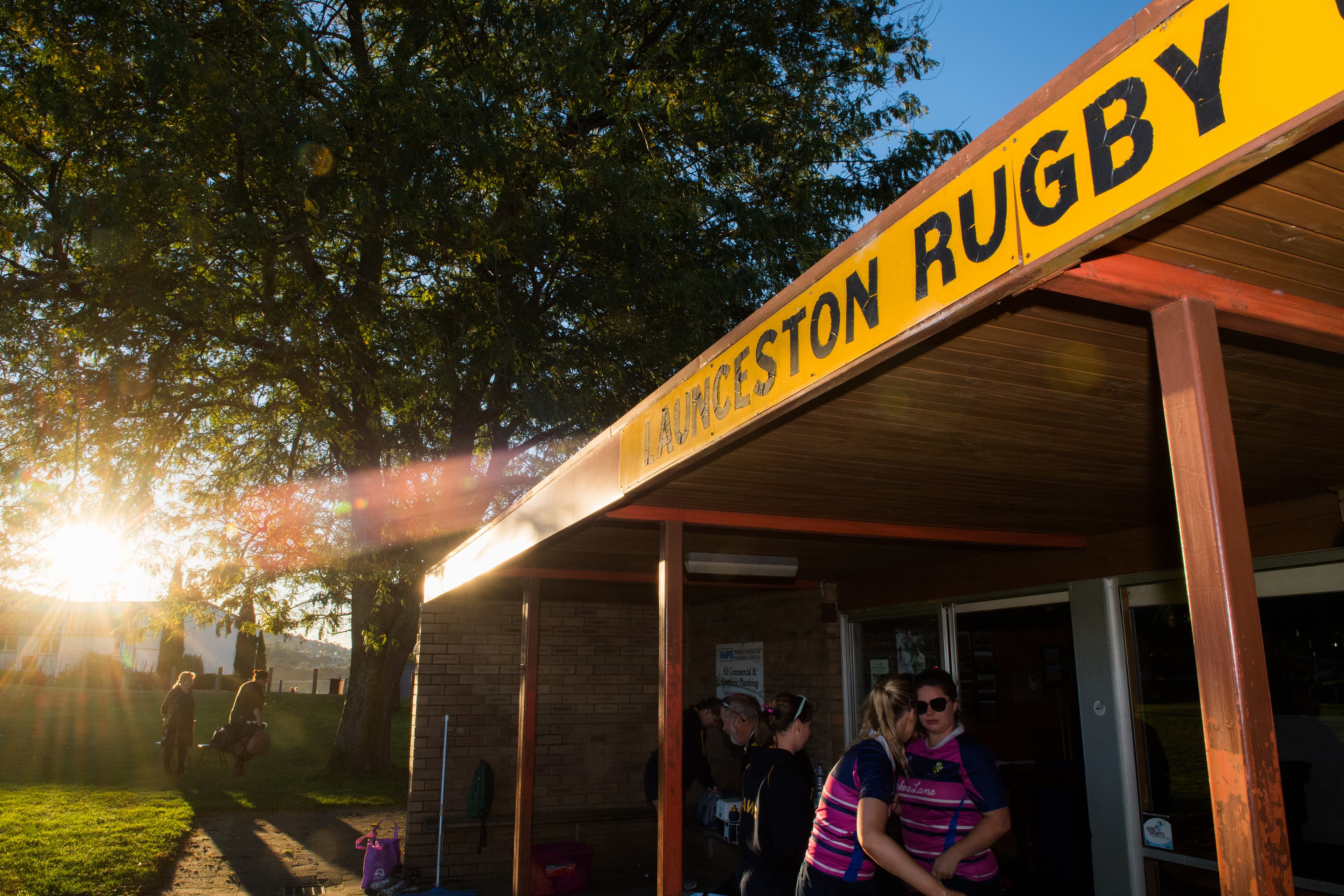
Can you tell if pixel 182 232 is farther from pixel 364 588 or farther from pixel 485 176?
pixel 364 588

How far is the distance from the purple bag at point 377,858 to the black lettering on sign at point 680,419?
6.58 metres

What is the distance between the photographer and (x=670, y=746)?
4230 mm

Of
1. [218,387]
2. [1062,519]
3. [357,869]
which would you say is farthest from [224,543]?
[1062,519]

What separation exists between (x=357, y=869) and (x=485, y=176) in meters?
7.74

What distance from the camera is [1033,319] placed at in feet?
7.29

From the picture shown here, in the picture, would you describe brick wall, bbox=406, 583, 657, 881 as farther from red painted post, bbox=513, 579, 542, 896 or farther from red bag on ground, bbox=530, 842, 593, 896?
red painted post, bbox=513, 579, 542, 896

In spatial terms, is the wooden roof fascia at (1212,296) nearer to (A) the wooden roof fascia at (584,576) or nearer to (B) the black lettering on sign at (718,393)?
(B) the black lettering on sign at (718,393)

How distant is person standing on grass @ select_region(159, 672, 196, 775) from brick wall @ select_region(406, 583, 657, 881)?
8250 millimetres

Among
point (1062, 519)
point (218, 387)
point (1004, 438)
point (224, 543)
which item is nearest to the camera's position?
point (1004, 438)

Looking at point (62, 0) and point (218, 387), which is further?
point (218, 387)

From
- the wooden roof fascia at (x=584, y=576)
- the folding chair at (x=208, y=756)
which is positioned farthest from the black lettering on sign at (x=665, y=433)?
the folding chair at (x=208, y=756)

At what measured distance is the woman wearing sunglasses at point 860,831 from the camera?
126 inches

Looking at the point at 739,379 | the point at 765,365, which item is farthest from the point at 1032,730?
the point at 765,365

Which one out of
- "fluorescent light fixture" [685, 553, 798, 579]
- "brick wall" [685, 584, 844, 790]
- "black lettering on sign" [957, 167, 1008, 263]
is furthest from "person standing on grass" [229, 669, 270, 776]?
"black lettering on sign" [957, 167, 1008, 263]
